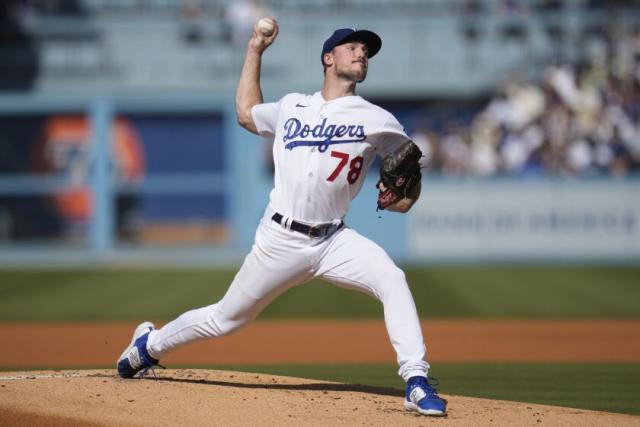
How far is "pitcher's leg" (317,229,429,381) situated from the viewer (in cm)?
502

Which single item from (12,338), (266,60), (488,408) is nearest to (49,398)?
(488,408)

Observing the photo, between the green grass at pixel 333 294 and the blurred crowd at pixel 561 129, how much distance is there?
2.40 metres

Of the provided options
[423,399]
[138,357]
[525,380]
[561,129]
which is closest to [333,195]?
[423,399]

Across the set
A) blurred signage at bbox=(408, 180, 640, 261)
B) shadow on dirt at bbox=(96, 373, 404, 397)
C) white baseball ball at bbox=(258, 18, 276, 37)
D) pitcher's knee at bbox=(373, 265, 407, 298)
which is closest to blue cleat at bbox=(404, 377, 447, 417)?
pitcher's knee at bbox=(373, 265, 407, 298)

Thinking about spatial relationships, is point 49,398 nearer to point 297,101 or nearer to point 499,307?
point 297,101

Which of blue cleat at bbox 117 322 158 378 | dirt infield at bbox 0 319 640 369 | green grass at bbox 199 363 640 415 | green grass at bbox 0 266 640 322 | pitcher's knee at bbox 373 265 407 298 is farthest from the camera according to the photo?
green grass at bbox 0 266 640 322

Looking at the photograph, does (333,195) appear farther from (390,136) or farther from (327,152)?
(390,136)

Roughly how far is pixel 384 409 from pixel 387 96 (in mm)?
16176

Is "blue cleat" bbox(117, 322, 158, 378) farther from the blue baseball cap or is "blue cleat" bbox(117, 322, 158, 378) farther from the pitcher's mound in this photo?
the blue baseball cap

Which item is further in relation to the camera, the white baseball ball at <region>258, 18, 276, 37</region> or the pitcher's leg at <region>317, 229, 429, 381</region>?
the white baseball ball at <region>258, 18, 276, 37</region>

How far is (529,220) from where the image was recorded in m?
16.8

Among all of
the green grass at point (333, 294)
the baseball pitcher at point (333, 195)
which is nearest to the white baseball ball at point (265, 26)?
the baseball pitcher at point (333, 195)

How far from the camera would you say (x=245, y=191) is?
59.9 feet

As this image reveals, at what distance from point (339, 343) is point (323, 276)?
4000 mm
